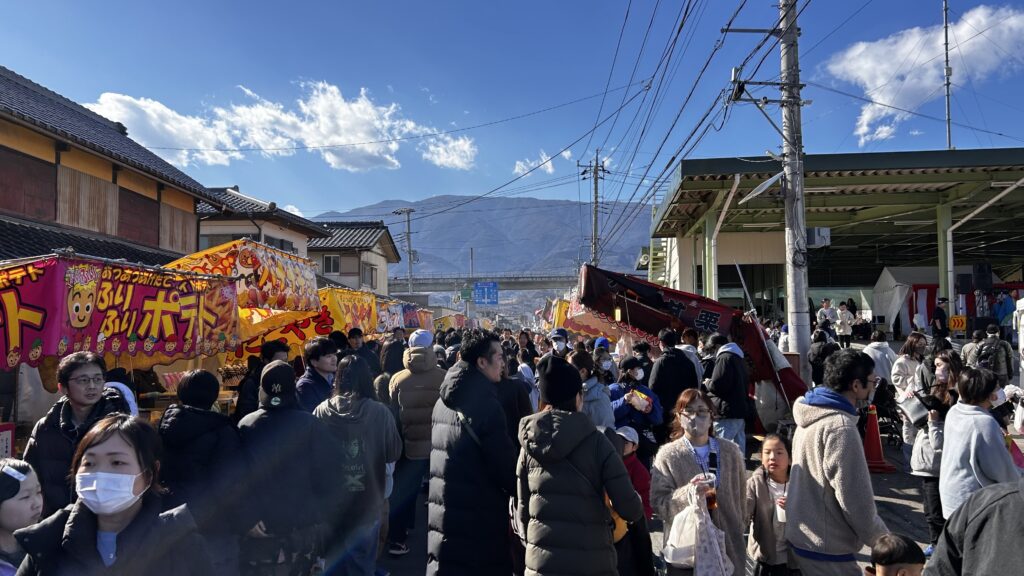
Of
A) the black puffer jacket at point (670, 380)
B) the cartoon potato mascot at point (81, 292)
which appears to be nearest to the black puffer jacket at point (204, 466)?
the cartoon potato mascot at point (81, 292)

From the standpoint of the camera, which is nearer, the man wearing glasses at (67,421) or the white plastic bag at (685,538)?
the white plastic bag at (685,538)

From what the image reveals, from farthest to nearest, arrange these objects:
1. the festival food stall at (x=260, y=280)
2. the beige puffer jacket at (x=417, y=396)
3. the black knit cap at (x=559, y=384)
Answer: the festival food stall at (x=260, y=280) → the beige puffer jacket at (x=417, y=396) → the black knit cap at (x=559, y=384)

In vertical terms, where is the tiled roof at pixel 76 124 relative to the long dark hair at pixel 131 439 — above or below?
above

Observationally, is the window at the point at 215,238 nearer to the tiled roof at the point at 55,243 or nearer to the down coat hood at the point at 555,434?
the tiled roof at the point at 55,243

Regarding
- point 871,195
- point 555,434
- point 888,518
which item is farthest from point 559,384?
point 871,195

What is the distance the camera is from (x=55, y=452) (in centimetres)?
356

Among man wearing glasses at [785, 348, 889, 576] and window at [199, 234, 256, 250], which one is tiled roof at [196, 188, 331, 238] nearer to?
window at [199, 234, 256, 250]

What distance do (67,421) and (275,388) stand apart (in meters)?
1.30

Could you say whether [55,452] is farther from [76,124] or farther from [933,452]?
[76,124]

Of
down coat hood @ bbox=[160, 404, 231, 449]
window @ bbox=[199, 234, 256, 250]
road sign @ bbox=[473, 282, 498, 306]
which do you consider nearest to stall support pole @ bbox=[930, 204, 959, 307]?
down coat hood @ bbox=[160, 404, 231, 449]

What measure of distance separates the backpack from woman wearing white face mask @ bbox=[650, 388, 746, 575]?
8.09m

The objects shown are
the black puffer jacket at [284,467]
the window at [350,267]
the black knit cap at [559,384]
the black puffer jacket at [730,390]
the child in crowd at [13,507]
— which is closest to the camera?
the child in crowd at [13,507]

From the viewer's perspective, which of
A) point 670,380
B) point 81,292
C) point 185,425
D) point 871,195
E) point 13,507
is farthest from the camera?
point 871,195

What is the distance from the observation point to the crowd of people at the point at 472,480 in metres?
2.30
